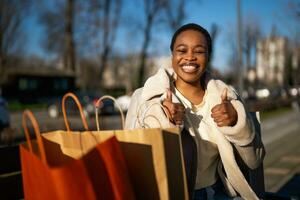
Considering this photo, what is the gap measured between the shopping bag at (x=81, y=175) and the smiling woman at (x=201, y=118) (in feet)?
1.67

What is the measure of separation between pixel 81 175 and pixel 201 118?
1039mm

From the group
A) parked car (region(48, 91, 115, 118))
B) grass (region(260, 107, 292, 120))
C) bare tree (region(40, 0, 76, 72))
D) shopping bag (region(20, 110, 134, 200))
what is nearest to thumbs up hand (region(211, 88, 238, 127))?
shopping bag (region(20, 110, 134, 200))

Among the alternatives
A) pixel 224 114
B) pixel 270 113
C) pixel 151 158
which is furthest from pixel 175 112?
pixel 270 113

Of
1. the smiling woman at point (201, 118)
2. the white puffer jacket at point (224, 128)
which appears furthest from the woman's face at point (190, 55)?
the white puffer jacket at point (224, 128)

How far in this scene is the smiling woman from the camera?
2379 millimetres

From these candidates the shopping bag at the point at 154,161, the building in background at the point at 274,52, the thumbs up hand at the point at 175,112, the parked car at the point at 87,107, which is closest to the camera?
the shopping bag at the point at 154,161

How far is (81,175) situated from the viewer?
5.73 feet

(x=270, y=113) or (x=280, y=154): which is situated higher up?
(x=280, y=154)

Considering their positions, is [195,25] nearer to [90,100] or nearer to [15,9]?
[90,100]

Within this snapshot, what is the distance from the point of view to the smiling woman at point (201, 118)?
238 centimetres

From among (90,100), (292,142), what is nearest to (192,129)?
(292,142)

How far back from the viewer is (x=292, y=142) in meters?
10.5

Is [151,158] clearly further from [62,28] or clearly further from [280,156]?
[62,28]

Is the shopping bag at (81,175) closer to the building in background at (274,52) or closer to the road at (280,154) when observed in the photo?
the road at (280,154)
